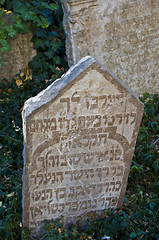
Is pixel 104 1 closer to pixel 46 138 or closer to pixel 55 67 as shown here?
pixel 55 67

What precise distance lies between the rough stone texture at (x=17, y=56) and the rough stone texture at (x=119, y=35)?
0.62 metres

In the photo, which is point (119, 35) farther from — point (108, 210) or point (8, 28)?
point (108, 210)

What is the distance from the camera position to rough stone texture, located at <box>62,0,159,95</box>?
14.2 ft

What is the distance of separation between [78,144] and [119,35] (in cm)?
215

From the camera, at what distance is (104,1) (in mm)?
4309

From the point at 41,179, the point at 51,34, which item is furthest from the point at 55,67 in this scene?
the point at 41,179

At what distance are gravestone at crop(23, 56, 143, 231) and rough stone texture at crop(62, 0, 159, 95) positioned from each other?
1.78 metres

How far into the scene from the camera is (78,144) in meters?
2.87


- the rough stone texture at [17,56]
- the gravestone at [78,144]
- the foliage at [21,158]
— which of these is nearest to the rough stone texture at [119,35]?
the foliage at [21,158]

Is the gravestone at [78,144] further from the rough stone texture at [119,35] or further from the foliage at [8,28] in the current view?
the foliage at [8,28]

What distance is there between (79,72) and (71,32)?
1935 mm

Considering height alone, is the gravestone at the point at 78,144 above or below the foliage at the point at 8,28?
below

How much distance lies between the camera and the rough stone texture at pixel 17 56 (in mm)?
4977

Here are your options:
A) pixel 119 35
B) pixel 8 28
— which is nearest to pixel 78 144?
pixel 119 35
